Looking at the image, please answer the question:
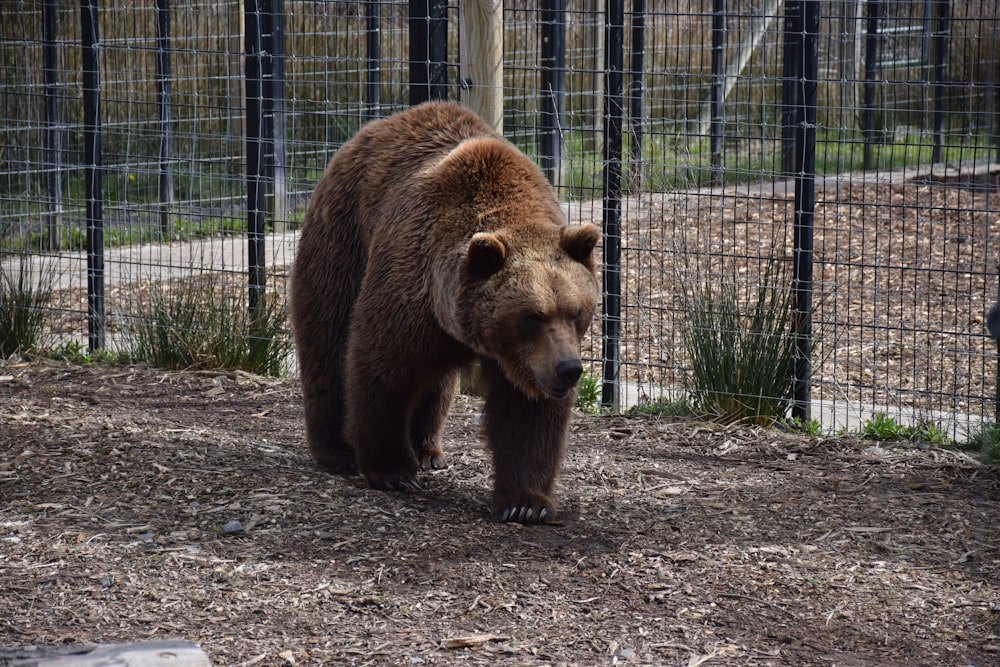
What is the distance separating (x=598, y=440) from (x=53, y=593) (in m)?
3.02

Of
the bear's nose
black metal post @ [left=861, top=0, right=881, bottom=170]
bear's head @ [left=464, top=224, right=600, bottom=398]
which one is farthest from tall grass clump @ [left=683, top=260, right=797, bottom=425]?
black metal post @ [left=861, top=0, right=881, bottom=170]

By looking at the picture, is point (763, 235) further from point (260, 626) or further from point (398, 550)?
point (260, 626)

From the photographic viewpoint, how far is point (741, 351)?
6.50 m

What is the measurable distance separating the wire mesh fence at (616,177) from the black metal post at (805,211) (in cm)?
2

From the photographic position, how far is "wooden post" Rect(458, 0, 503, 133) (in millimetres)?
6848

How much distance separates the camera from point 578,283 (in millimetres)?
4703

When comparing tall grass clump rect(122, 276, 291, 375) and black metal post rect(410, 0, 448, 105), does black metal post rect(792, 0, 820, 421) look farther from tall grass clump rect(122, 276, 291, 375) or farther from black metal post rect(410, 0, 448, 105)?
tall grass clump rect(122, 276, 291, 375)

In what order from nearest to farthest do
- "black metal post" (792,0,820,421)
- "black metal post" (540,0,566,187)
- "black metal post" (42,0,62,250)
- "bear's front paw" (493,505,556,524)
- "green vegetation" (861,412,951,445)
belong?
"bear's front paw" (493,505,556,524), "green vegetation" (861,412,951,445), "black metal post" (792,0,820,421), "black metal post" (42,0,62,250), "black metal post" (540,0,566,187)

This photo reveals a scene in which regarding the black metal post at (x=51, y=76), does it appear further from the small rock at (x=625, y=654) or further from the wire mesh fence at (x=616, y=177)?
the small rock at (x=625, y=654)

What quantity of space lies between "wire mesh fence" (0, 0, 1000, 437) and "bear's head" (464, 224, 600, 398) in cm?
178

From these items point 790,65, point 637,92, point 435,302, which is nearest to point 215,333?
point 637,92

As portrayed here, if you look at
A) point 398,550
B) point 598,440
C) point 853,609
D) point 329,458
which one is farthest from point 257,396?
point 853,609

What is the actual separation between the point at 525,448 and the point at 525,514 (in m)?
0.26

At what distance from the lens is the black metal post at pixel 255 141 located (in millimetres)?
7574
